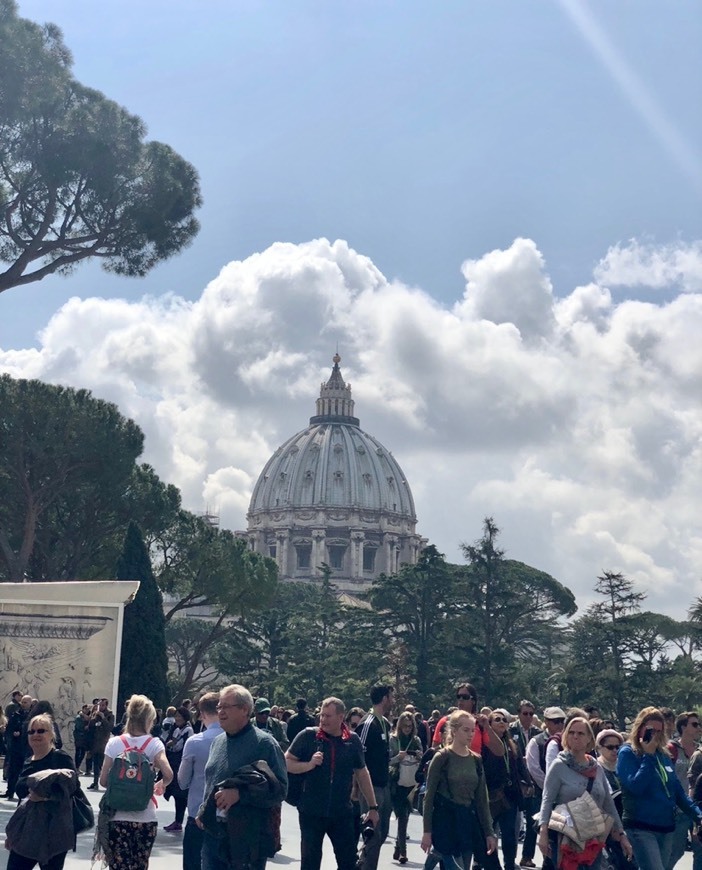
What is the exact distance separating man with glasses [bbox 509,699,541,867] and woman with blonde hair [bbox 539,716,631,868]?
119 inches

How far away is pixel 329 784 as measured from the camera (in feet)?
21.6

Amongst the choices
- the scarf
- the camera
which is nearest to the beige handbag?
the scarf

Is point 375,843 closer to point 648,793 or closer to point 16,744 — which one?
point 648,793

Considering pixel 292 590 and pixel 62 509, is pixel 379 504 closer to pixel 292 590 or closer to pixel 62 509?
pixel 292 590

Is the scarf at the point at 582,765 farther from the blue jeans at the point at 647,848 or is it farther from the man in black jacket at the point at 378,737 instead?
the man in black jacket at the point at 378,737

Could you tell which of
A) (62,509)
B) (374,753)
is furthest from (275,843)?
(62,509)

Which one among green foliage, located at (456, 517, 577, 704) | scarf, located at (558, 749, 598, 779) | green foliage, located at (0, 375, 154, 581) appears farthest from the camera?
green foliage, located at (456, 517, 577, 704)

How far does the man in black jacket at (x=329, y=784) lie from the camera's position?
657cm

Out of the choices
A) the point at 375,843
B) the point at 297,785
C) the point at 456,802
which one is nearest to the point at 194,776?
the point at 297,785

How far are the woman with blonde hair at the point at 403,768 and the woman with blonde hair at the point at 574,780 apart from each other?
13.0 ft

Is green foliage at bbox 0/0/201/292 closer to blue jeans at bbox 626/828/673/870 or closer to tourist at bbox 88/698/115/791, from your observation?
tourist at bbox 88/698/115/791

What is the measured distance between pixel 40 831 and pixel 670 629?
78.3 m

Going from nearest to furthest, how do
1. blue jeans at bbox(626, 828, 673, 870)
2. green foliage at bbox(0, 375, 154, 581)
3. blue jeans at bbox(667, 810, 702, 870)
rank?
blue jeans at bbox(626, 828, 673, 870) < blue jeans at bbox(667, 810, 702, 870) < green foliage at bbox(0, 375, 154, 581)

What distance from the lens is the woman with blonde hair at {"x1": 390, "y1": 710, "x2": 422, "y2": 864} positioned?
34.8 feet
